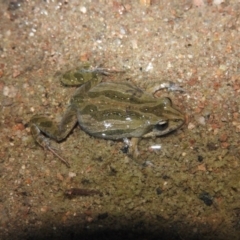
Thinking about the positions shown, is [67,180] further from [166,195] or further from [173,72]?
[173,72]

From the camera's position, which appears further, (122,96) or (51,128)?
(51,128)

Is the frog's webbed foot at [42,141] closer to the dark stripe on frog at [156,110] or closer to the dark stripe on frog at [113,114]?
the dark stripe on frog at [113,114]

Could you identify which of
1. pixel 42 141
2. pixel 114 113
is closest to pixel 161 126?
pixel 114 113

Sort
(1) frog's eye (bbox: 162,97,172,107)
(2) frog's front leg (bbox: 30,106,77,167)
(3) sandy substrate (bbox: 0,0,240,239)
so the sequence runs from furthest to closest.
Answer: (2) frog's front leg (bbox: 30,106,77,167) < (1) frog's eye (bbox: 162,97,172,107) < (3) sandy substrate (bbox: 0,0,240,239)

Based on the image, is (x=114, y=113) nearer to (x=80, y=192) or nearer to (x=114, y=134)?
(x=114, y=134)

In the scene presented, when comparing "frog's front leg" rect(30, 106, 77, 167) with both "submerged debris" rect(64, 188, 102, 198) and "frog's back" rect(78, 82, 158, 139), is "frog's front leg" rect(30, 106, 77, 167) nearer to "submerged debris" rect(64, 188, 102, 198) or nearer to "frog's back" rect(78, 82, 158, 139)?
"frog's back" rect(78, 82, 158, 139)

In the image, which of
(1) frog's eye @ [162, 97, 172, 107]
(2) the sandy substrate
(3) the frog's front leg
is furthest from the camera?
(3) the frog's front leg

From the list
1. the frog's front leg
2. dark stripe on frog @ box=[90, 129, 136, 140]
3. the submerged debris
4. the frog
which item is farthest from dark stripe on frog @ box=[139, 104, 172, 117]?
the submerged debris
